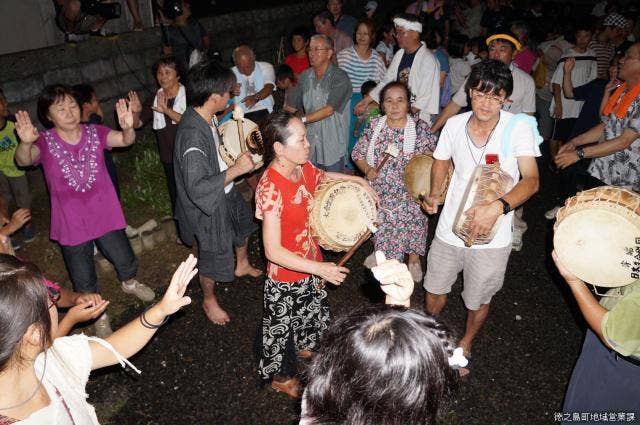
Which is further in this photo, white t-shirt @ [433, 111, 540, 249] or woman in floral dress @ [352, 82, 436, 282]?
woman in floral dress @ [352, 82, 436, 282]

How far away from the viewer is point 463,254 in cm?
352

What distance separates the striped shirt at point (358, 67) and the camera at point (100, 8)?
132 inches

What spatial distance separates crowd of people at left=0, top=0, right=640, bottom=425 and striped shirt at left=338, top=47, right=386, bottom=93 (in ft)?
0.07

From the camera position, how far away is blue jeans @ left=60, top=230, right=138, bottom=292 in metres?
3.89

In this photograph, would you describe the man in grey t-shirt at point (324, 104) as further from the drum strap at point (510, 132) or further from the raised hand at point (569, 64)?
the raised hand at point (569, 64)

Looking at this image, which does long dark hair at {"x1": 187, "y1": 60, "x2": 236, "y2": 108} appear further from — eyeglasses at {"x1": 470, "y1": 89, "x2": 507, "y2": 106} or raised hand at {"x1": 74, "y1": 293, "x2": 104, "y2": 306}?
eyeglasses at {"x1": 470, "y1": 89, "x2": 507, "y2": 106}

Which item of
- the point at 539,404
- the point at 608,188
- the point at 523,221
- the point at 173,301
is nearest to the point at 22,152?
the point at 173,301

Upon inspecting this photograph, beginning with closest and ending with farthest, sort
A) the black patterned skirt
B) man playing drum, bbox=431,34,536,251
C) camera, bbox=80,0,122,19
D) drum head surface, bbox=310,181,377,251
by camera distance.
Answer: drum head surface, bbox=310,181,377,251
the black patterned skirt
man playing drum, bbox=431,34,536,251
camera, bbox=80,0,122,19

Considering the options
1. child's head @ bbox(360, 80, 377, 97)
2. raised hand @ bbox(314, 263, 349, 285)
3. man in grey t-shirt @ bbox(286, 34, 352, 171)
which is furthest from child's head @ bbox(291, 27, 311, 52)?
raised hand @ bbox(314, 263, 349, 285)

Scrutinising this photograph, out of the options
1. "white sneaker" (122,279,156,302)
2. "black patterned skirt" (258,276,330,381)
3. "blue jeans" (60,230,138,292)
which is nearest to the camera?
"black patterned skirt" (258,276,330,381)

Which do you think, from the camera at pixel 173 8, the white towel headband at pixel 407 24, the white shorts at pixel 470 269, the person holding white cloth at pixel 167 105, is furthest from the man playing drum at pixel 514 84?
the camera at pixel 173 8

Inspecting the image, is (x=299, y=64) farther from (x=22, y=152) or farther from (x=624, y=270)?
(x=624, y=270)

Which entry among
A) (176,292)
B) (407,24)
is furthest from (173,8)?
(176,292)

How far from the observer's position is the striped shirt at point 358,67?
6293 mm
